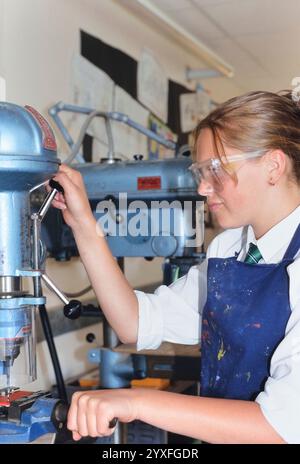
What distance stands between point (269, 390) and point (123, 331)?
0.50 m

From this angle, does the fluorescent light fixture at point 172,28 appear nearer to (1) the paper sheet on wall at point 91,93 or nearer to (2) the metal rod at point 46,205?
(1) the paper sheet on wall at point 91,93

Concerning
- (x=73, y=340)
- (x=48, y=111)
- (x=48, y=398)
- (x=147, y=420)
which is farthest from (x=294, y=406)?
(x=73, y=340)

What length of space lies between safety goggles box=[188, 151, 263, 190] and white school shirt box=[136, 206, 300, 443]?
0.14m

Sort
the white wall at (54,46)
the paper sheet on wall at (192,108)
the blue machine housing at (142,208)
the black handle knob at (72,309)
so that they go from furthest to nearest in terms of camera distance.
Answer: the paper sheet on wall at (192,108) → the white wall at (54,46) → the blue machine housing at (142,208) → the black handle knob at (72,309)

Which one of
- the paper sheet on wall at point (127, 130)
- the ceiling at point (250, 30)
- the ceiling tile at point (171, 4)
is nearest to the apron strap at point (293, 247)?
the ceiling at point (250, 30)

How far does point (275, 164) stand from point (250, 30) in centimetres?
222

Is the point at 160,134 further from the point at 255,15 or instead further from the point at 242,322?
the point at 242,322

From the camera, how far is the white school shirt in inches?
37.3

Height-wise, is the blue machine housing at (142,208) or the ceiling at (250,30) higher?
the ceiling at (250,30)

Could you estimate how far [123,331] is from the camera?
1.40 m

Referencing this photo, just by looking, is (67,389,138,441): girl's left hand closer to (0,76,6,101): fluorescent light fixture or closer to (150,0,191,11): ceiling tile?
(0,76,6,101): fluorescent light fixture

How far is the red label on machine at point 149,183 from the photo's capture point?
174 centimetres

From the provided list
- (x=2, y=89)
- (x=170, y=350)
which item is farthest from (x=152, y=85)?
(x=170, y=350)

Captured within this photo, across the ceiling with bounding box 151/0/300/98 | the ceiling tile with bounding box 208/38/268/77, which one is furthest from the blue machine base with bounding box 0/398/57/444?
the ceiling tile with bounding box 208/38/268/77
